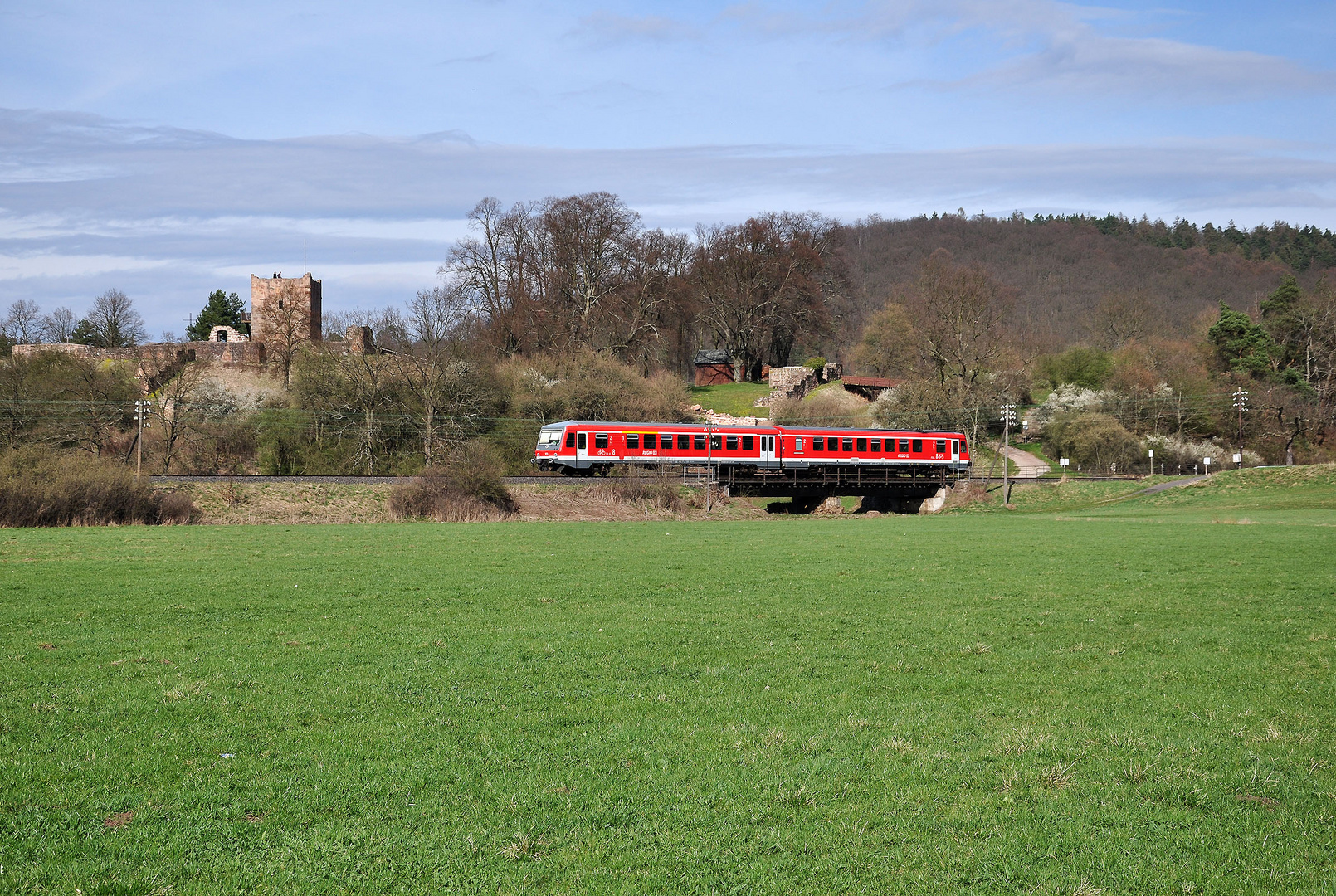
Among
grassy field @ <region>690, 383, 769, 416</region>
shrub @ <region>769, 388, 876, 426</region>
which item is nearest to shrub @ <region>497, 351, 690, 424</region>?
grassy field @ <region>690, 383, 769, 416</region>

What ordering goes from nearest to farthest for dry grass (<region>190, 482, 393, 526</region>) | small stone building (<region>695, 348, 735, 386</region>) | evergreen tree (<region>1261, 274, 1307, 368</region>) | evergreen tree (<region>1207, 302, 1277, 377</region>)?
dry grass (<region>190, 482, 393, 526</region>)
evergreen tree (<region>1207, 302, 1277, 377</region>)
evergreen tree (<region>1261, 274, 1307, 368</region>)
small stone building (<region>695, 348, 735, 386</region>)

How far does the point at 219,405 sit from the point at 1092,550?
4850 centimetres

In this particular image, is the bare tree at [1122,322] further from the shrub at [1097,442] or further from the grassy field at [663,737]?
the grassy field at [663,737]

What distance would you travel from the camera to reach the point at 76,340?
300 ft

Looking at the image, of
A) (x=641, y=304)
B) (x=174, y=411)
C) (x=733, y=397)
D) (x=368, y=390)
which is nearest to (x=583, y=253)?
(x=641, y=304)

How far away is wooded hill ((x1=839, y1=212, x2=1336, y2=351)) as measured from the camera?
115688 mm

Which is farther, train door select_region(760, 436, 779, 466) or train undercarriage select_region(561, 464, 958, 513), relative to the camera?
train door select_region(760, 436, 779, 466)

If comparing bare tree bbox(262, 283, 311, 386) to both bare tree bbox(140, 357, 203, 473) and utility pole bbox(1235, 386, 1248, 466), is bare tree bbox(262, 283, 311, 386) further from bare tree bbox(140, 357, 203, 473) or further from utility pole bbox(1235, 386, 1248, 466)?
utility pole bbox(1235, 386, 1248, 466)

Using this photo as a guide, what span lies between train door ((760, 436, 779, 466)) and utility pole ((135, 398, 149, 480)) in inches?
1184

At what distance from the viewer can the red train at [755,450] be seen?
5169 centimetres

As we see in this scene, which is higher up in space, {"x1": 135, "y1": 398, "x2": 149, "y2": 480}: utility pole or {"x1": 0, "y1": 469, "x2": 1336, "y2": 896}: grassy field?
{"x1": 135, "y1": 398, "x2": 149, "y2": 480}: utility pole

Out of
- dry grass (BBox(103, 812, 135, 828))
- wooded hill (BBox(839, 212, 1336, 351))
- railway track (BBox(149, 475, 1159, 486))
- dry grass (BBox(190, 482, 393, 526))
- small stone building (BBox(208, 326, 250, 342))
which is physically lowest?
dry grass (BBox(190, 482, 393, 526))

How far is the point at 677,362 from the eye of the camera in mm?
97312

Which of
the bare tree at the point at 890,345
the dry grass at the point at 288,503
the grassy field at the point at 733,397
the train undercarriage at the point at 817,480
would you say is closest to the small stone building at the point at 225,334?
the grassy field at the point at 733,397
